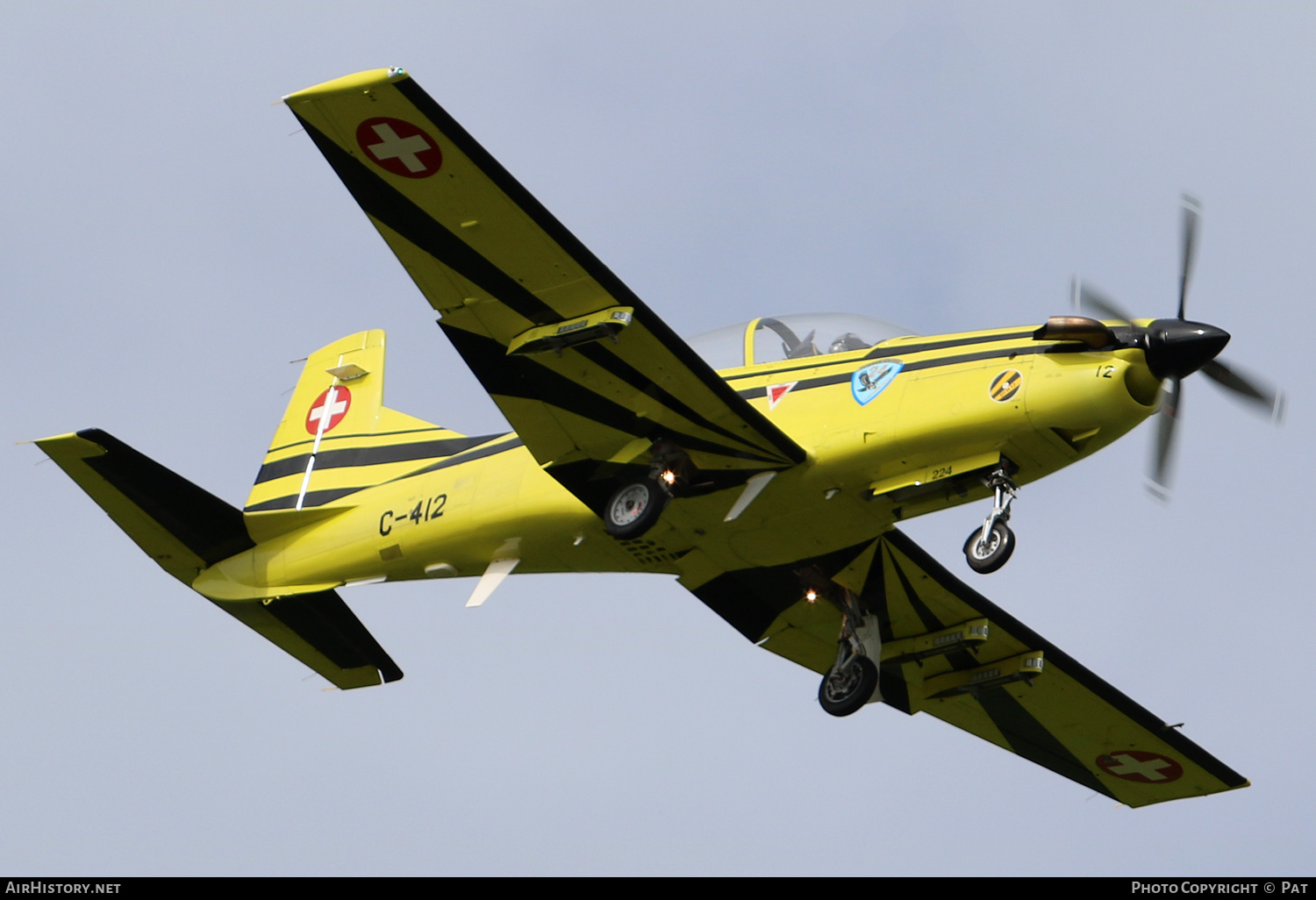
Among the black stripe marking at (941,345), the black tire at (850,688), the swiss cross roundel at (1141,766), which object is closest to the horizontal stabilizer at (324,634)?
the black tire at (850,688)

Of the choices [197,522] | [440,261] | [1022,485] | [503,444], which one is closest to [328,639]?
[197,522]

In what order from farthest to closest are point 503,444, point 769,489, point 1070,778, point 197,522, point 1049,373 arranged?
point 1070,778 → point 197,522 → point 503,444 → point 769,489 → point 1049,373

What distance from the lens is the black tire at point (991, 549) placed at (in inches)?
645

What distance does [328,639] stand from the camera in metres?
22.0

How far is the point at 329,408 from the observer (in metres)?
23.3

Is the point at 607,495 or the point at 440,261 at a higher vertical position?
the point at 440,261

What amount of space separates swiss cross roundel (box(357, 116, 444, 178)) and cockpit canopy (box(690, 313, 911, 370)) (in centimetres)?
401

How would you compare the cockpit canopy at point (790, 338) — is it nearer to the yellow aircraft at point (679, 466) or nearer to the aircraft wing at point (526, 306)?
the yellow aircraft at point (679, 466)

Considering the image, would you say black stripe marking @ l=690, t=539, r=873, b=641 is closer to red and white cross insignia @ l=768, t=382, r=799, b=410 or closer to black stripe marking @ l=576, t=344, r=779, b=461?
red and white cross insignia @ l=768, t=382, r=799, b=410

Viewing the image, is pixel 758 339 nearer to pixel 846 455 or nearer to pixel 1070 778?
pixel 846 455

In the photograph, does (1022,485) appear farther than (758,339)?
No

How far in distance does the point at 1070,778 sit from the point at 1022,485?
7845 mm

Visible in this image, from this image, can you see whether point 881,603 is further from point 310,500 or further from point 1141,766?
point 310,500

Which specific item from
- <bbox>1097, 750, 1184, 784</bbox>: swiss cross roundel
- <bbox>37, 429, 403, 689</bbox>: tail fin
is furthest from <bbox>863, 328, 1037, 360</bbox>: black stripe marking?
<bbox>1097, 750, 1184, 784</bbox>: swiss cross roundel
